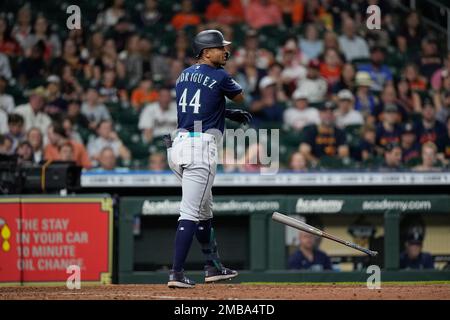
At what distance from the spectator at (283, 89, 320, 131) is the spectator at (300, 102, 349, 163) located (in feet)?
0.99

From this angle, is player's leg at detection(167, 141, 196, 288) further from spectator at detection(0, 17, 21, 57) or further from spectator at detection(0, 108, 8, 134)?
spectator at detection(0, 17, 21, 57)

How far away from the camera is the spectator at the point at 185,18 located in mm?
16766

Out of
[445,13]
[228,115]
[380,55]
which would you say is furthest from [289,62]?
[228,115]

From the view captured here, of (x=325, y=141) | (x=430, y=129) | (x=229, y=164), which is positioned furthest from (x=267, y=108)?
(x=430, y=129)

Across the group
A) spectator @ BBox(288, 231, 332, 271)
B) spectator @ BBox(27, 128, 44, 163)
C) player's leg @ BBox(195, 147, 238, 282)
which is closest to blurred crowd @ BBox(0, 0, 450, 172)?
spectator @ BBox(27, 128, 44, 163)

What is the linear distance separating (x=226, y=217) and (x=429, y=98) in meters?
3.79

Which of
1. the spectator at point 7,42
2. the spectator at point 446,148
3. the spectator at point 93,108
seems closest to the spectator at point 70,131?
the spectator at point 93,108

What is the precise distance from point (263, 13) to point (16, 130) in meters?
4.73

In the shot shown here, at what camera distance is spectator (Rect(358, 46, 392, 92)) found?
15727 millimetres

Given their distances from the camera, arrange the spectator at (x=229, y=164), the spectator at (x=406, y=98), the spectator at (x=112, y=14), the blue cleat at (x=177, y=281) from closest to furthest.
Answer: the blue cleat at (x=177, y=281)
the spectator at (x=229, y=164)
the spectator at (x=406, y=98)
the spectator at (x=112, y=14)

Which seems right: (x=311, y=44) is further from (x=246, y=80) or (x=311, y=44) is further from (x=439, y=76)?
(x=439, y=76)

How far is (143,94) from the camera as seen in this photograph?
15.4 meters

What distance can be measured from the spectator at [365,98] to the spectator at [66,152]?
13.1 feet

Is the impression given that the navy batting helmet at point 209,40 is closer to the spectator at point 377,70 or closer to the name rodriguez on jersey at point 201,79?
the name rodriguez on jersey at point 201,79
